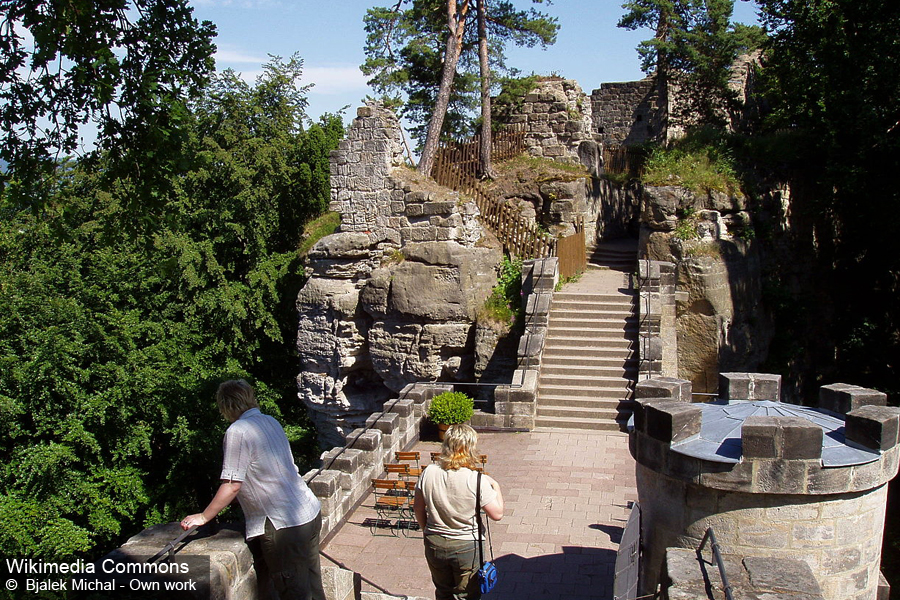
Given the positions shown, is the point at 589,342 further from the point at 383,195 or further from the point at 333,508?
the point at 333,508

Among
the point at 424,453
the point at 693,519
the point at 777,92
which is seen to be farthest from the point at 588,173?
the point at 693,519

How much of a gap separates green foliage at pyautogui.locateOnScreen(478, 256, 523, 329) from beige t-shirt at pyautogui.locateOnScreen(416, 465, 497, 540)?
9684 mm

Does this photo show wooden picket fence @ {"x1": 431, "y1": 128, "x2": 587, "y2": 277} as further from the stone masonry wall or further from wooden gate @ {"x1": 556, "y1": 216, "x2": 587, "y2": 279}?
the stone masonry wall

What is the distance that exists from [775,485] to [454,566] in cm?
205

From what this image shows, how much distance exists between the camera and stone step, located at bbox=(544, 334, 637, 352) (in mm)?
12469

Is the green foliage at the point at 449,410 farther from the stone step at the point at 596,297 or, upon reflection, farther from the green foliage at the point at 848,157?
the green foliage at the point at 848,157

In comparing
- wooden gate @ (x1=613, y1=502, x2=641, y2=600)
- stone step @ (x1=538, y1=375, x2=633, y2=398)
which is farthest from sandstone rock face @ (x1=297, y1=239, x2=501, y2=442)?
wooden gate @ (x1=613, y1=502, x2=641, y2=600)

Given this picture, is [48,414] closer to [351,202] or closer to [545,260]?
[351,202]

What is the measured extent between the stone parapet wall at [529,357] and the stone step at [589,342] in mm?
198

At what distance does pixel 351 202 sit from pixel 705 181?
7.44 metres

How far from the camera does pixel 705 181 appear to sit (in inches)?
616

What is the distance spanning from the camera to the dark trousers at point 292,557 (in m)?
4.60

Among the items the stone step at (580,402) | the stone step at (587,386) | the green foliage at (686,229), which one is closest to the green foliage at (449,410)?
the stone step at (580,402)

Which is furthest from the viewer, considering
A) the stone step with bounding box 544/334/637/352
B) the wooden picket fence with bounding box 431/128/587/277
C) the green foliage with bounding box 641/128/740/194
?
the wooden picket fence with bounding box 431/128/587/277
